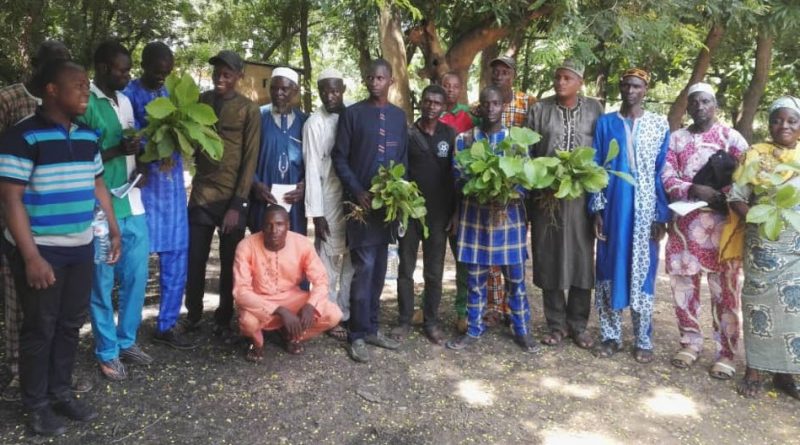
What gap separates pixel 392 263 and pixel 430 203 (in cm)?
55

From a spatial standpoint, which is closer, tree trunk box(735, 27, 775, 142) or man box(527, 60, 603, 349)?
man box(527, 60, 603, 349)

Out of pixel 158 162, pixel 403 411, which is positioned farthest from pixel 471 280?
pixel 158 162

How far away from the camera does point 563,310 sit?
4.46 metres

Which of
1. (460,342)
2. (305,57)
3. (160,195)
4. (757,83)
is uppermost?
(305,57)

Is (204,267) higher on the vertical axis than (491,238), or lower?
lower

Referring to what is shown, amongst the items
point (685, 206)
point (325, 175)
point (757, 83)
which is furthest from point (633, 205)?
point (757, 83)

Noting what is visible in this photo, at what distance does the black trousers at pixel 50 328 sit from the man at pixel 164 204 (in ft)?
2.54

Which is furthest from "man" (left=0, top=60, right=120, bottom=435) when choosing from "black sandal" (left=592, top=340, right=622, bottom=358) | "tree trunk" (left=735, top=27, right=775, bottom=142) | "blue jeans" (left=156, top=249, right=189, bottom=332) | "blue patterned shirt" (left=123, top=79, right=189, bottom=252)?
"tree trunk" (left=735, top=27, right=775, bottom=142)

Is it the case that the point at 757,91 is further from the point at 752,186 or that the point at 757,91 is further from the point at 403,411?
the point at 403,411

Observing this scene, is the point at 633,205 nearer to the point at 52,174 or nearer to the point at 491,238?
the point at 491,238

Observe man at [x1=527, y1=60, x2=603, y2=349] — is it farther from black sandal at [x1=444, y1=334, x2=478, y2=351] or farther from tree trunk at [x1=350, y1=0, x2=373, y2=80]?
tree trunk at [x1=350, y1=0, x2=373, y2=80]

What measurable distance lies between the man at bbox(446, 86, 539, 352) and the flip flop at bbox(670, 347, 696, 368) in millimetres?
959

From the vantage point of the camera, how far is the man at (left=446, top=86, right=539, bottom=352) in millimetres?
4031

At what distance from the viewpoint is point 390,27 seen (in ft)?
19.4
